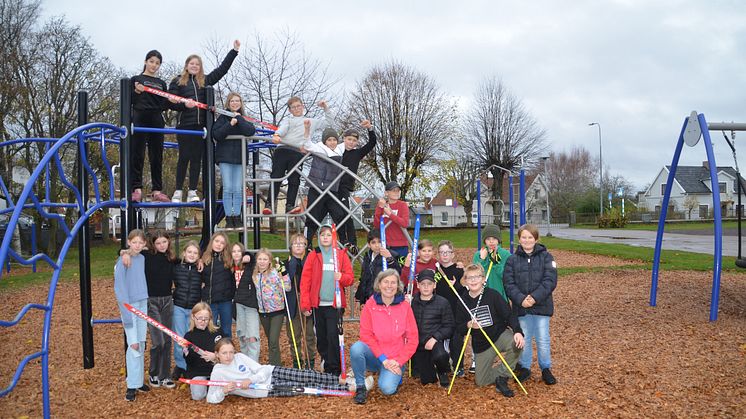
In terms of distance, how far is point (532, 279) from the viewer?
17.7 feet

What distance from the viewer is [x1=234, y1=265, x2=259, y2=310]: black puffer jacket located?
564 cm

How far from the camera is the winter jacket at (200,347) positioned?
518 cm

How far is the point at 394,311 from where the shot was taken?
5.16m

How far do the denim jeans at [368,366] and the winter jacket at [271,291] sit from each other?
1043 millimetres

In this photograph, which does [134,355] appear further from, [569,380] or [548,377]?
[569,380]

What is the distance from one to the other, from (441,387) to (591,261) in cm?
1213

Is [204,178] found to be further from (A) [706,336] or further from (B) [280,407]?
(A) [706,336]

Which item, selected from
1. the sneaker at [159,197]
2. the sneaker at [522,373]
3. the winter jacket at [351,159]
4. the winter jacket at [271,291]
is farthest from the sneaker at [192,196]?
the sneaker at [522,373]

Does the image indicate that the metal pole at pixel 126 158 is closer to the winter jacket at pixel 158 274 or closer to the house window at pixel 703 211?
the winter jacket at pixel 158 274

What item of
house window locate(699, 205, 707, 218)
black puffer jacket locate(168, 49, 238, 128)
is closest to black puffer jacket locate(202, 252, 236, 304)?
black puffer jacket locate(168, 49, 238, 128)

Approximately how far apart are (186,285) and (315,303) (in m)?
1.27

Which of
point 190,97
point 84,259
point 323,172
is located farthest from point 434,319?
point 190,97

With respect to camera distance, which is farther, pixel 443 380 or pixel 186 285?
pixel 186 285

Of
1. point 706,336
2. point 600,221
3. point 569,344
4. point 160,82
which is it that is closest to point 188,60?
point 160,82
